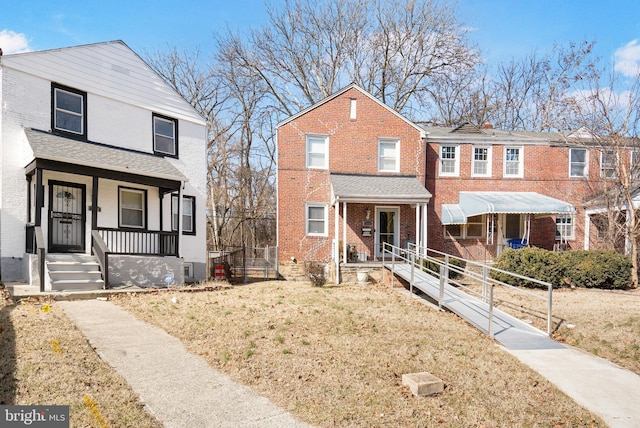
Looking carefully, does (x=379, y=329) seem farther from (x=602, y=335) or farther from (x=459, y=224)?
(x=459, y=224)

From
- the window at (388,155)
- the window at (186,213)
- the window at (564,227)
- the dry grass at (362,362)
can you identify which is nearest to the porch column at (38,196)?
the dry grass at (362,362)

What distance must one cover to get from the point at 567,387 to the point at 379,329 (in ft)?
10.1

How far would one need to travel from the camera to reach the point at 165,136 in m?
15.7

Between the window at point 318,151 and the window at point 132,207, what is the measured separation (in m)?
6.77

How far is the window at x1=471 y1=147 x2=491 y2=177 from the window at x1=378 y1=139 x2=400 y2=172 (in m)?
3.54

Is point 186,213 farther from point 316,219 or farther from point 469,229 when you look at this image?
point 469,229

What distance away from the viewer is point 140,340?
6.59 meters

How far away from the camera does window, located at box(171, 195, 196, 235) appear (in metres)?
15.8

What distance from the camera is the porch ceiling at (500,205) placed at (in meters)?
17.3

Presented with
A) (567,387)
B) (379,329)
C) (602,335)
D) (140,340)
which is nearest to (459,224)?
(602,335)

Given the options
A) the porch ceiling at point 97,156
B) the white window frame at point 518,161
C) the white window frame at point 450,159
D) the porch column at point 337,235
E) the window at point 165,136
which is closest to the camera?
the porch ceiling at point 97,156

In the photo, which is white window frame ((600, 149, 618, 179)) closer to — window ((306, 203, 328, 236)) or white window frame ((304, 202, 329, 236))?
white window frame ((304, 202, 329, 236))

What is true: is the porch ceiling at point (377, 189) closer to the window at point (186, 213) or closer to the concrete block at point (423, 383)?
the window at point (186, 213)

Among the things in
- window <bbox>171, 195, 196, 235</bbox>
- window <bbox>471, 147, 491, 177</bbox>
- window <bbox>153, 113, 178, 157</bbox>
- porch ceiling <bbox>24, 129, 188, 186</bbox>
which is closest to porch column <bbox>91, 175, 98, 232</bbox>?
porch ceiling <bbox>24, 129, 188, 186</bbox>
